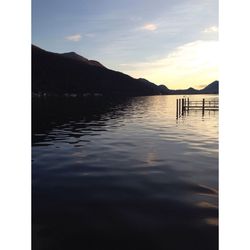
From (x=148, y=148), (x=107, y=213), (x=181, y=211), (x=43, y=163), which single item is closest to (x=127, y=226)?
(x=107, y=213)

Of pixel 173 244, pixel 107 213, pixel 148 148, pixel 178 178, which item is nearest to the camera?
pixel 173 244

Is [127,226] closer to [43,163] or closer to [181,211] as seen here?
[181,211]

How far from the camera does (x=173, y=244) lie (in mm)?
6332
